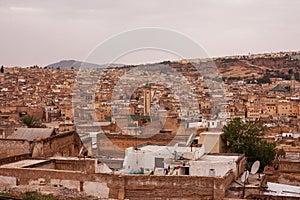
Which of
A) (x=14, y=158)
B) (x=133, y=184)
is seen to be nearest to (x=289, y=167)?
(x=133, y=184)

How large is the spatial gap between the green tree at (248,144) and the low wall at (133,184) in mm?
4966

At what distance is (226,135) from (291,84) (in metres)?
63.6

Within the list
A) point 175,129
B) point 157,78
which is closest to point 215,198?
point 175,129

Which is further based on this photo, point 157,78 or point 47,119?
point 157,78

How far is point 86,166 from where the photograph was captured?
1402cm

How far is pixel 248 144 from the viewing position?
1842 cm

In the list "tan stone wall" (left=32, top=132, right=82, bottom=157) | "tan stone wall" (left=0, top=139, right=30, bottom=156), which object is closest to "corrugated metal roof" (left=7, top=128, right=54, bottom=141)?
"tan stone wall" (left=32, top=132, right=82, bottom=157)

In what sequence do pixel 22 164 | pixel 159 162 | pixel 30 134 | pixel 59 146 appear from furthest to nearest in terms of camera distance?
pixel 30 134, pixel 59 146, pixel 159 162, pixel 22 164

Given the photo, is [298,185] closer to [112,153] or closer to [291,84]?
[112,153]

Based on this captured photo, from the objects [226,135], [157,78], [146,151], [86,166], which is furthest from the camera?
[157,78]

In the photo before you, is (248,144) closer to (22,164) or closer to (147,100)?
(22,164)

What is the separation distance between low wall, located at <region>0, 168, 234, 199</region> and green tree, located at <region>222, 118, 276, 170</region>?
497 centimetres

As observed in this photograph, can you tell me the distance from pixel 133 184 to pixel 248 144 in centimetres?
725

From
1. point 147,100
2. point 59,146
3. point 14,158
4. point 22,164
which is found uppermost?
point 147,100
